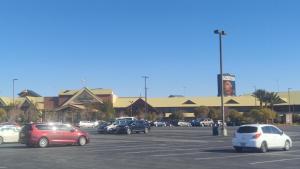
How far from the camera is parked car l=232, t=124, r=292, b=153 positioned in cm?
2611

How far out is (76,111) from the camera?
119 meters

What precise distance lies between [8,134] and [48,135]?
6154 millimetres

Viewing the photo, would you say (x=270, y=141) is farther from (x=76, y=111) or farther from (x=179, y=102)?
(x=179, y=102)

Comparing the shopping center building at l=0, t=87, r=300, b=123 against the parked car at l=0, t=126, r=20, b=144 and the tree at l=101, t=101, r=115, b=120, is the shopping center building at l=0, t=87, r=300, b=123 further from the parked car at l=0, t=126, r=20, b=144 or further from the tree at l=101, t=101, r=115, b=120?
the parked car at l=0, t=126, r=20, b=144

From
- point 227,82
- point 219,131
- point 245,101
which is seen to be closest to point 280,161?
point 219,131

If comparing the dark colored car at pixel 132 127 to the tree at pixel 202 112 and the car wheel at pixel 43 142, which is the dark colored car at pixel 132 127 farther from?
the tree at pixel 202 112

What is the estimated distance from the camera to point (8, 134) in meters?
37.7

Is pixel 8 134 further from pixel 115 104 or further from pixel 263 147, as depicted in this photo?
pixel 115 104

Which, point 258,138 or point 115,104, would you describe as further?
point 115,104

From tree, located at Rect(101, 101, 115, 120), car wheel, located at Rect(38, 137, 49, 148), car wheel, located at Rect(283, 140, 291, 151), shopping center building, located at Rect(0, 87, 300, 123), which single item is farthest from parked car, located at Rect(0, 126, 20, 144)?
tree, located at Rect(101, 101, 115, 120)

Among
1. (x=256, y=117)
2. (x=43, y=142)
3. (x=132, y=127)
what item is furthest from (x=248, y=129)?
(x=256, y=117)

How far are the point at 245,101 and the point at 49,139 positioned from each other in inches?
4112

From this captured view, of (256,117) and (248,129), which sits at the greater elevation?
(256,117)

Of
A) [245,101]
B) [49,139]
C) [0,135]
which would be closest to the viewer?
[49,139]
